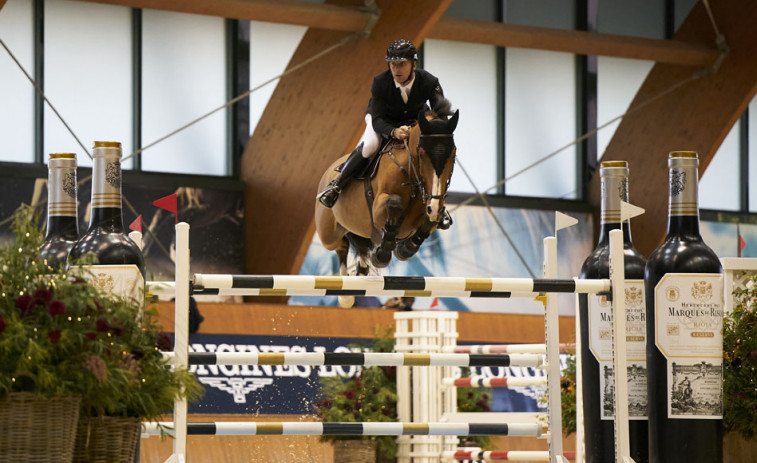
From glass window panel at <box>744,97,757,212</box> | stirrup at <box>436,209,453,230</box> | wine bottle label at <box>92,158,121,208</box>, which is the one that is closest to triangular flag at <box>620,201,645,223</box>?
stirrup at <box>436,209,453,230</box>

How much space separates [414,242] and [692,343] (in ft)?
4.52

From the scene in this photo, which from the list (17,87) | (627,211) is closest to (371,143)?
(627,211)

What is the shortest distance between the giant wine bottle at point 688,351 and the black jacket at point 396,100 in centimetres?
141

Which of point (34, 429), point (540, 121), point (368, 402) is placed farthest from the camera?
point (540, 121)

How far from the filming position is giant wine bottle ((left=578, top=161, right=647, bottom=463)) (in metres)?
3.56

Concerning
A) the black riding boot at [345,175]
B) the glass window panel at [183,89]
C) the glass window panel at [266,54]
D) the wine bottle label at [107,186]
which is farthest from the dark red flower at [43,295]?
the glass window panel at [266,54]

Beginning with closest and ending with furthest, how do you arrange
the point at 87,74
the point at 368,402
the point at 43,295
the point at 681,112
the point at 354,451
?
the point at 43,295 < the point at 354,451 < the point at 368,402 < the point at 87,74 < the point at 681,112

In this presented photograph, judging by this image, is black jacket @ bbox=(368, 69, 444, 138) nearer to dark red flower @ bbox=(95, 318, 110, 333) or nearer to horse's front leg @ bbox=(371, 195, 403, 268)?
horse's front leg @ bbox=(371, 195, 403, 268)

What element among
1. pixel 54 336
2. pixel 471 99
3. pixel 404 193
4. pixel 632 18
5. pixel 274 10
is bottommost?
pixel 54 336

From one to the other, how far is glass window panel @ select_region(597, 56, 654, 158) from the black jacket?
300 inches

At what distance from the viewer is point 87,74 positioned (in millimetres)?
9523

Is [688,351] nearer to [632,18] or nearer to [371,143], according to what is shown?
[371,143]

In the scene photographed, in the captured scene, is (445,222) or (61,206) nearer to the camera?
(61,206)

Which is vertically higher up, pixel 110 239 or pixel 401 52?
pixel 401 52
